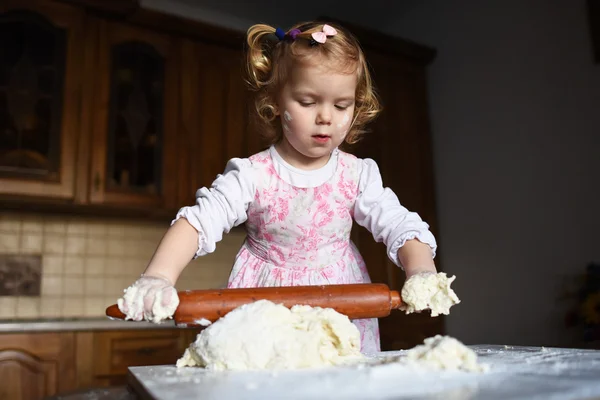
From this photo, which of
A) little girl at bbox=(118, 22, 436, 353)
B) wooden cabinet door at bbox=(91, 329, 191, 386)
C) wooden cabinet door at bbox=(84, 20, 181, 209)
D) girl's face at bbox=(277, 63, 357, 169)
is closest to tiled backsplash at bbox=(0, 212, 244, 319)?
wooden cabinet door at bbox=(84, 20, 181, 209)

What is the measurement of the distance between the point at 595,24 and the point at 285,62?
5.26 feet

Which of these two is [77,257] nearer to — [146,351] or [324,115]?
[146,351]

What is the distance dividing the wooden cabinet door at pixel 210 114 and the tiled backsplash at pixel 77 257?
1.32 ft

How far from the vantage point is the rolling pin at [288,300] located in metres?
A: 0.66

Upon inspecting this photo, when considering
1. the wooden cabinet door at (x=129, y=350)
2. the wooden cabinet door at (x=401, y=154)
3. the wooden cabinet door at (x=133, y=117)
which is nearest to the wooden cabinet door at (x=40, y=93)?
the wooden cabinet door at (x=133, y=117)

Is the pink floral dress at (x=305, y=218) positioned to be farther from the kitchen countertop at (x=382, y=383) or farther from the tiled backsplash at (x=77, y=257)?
the tiled backsplash at (x=77, y=257)

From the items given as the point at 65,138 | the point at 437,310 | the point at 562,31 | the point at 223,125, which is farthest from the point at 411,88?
the point at 437,310

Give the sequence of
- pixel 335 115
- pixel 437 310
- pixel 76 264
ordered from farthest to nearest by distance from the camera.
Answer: pixel 76 264 → pixel 335 115 → pixel 437 310

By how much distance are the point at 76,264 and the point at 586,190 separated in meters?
2.12

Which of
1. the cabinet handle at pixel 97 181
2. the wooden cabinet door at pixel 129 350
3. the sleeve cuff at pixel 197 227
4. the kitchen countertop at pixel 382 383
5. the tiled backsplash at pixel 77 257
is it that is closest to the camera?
the kitchen countertop at pixel 382 383

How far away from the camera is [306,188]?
0.99m

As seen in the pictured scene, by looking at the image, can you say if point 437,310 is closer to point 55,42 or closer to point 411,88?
point 55,42

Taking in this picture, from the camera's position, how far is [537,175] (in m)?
2.18

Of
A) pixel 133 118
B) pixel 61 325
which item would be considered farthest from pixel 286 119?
pixel 133 118
